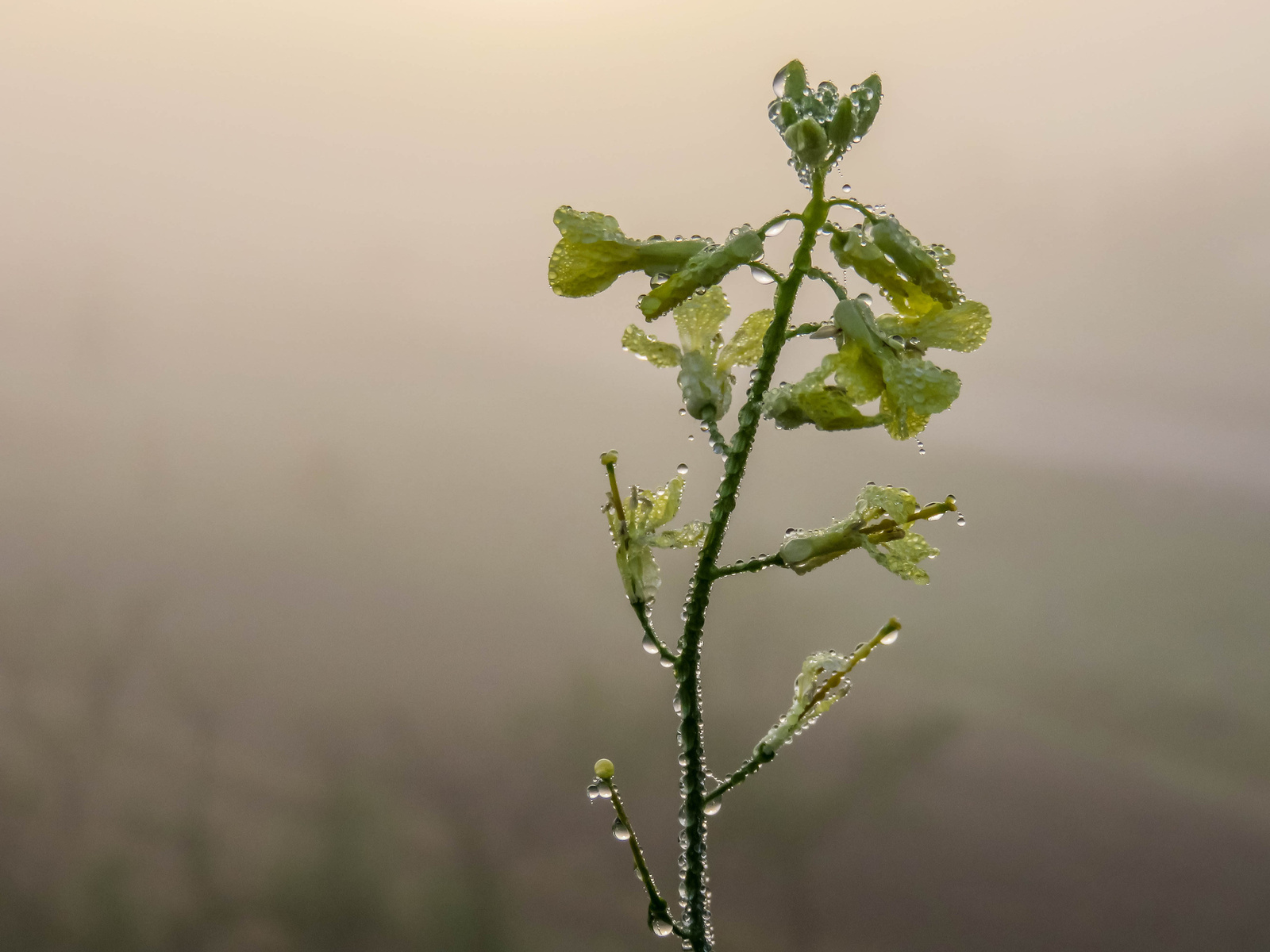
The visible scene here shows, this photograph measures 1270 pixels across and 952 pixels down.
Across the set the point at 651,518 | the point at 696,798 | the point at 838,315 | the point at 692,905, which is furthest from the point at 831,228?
the point at 692,905

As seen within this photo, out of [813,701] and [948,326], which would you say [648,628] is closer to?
[813,701]

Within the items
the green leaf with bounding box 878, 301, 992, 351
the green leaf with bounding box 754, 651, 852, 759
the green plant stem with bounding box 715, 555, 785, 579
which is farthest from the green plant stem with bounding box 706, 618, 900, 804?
the green leaf with bounding box 878, 301, 992, 351

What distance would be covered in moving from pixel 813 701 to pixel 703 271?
0.44m

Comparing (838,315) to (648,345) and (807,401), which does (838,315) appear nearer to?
(807,401)

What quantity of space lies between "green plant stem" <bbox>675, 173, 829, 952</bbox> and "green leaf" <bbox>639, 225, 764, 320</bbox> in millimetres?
43

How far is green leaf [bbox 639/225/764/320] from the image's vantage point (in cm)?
70

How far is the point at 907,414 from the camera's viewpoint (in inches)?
26.6

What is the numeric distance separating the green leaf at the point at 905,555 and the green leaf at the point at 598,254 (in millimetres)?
330

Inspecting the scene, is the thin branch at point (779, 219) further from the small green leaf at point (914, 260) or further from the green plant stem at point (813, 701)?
the green plant stem at point (813, 701)

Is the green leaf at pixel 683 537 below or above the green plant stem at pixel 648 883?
above

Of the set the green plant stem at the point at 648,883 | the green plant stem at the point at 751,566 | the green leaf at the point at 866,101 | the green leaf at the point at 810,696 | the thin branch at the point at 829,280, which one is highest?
the green leaf at the point at 866,101

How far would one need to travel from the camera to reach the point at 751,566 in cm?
73

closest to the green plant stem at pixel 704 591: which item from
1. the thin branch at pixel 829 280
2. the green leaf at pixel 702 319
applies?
the thin branch at pixel 829 280

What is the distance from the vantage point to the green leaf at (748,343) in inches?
32.1
